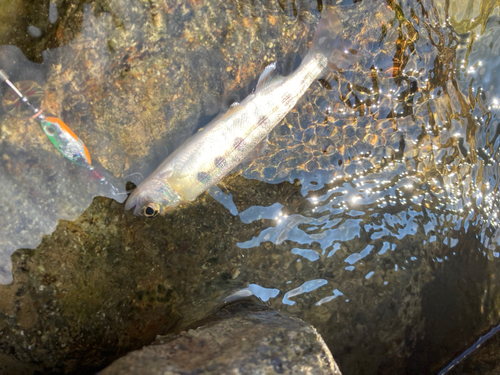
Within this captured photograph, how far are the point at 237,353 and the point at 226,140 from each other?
75.6 inches

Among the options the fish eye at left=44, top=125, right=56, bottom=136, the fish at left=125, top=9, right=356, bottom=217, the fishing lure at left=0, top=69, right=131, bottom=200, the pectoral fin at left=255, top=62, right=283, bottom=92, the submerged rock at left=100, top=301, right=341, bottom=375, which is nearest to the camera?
the submerged rock at left=100, top=301, right=341, bottom=375

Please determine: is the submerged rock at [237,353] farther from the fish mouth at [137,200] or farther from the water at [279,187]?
the fish mouth at [137,200]

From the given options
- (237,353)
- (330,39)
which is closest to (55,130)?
(237,353)

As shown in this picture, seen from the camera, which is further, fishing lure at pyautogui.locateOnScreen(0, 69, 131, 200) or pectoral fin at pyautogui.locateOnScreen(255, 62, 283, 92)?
pectoral fin at pyautogui.locateOnScreen(255, 62, 283, 92)

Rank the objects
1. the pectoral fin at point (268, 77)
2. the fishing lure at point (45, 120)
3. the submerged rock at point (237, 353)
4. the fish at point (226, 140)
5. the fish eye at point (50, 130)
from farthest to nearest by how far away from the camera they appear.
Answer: the pectoral fin at point (268, 77), the fish at point (226, 140), the fish eye at point (50, 130), the fishing lure at point (45, 120), the submerged rock at point (237, 353)

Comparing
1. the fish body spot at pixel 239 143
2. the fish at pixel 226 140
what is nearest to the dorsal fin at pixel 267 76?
the fish at pixel 226 140

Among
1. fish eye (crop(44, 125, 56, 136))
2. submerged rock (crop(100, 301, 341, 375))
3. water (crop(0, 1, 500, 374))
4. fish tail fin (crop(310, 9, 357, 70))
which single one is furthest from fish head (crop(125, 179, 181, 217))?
fish tail fin (crop(310, 9, 357, 70))

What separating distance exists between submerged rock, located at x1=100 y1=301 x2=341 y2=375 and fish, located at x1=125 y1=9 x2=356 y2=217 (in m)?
1.32

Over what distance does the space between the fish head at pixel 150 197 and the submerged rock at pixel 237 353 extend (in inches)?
48.3

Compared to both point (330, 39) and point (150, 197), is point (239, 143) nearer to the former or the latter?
point (150, 197)

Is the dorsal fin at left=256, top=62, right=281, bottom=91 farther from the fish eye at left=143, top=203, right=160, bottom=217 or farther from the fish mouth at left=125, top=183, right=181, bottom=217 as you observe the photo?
the fish eye at left=143, top=203, right=160, bottom=217

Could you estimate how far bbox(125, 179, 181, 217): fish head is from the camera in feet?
11.4

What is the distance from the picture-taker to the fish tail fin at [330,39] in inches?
145

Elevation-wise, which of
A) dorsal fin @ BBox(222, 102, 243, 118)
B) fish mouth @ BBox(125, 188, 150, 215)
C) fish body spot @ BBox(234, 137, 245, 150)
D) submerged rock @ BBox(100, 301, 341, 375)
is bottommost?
submerged rock @ BBox(100, 301, 341, 375)
